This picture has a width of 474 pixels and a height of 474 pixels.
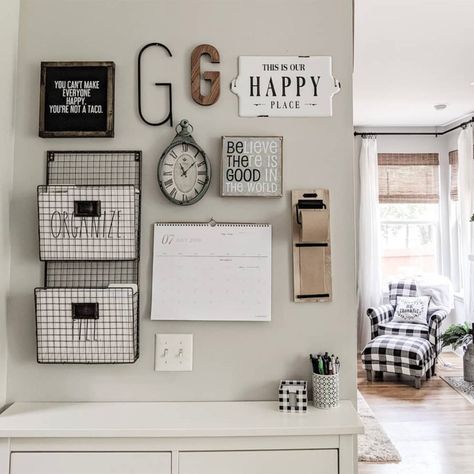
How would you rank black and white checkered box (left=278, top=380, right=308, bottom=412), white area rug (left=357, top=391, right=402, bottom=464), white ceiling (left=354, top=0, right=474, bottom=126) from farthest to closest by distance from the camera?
white area rug (left=357, top=391, right=402, bottom=464)
white ceiling (left=354, top=0, right=474, bottom=126)
black and white checkered box (left=278, top=380, right=308, bottom=412)

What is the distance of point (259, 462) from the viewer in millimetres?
1216

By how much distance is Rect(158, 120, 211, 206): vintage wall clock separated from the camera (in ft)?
4.58

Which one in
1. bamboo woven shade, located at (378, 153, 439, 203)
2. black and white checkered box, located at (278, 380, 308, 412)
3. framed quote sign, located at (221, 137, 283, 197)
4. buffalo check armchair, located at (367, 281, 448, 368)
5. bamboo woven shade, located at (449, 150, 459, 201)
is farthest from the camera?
bamboo woven shade, located at (378, 153, 439, 203)

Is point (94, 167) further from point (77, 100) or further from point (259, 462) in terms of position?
point (259, 462)

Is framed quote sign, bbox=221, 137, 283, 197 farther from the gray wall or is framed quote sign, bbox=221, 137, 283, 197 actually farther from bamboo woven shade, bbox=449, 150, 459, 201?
bamboo woven shade, bbox=449, 150, 459, 201

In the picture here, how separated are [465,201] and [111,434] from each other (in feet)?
16.8

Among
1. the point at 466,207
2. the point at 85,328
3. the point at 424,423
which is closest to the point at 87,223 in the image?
the point at 85,328

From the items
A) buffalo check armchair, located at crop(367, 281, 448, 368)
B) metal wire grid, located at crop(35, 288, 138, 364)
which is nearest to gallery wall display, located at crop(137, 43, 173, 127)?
metal wire grid, located at crop(35, 288, 138, 364)

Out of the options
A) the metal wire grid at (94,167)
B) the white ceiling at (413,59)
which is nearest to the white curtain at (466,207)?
the white ceiling at (413,59)

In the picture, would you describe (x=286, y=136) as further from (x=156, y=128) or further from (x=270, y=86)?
(x=156, y=128)

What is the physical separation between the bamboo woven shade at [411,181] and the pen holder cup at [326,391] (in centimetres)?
490

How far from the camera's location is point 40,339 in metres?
1.35

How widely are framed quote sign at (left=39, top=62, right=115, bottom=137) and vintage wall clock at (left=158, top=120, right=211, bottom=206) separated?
20 cm

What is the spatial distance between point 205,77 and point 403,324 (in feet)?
13.9
